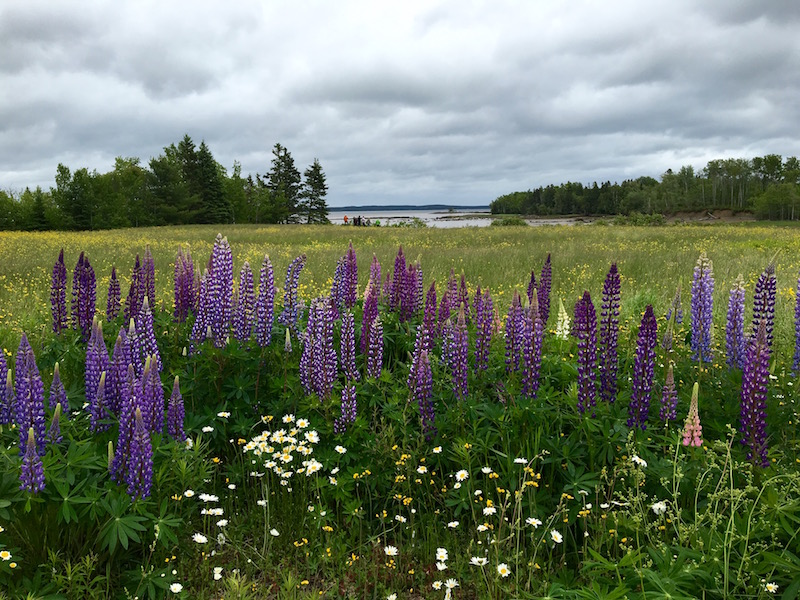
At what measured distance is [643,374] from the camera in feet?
12.3

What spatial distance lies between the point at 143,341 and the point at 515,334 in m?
3.00

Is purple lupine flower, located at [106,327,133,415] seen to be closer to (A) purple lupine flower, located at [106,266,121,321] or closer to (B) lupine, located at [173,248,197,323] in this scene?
(B) lupine, located at [173,248,197,323]

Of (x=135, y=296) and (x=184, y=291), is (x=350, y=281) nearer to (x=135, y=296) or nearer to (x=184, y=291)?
(x=184, y=291)

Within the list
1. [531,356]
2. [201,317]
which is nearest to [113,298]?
[201,317]

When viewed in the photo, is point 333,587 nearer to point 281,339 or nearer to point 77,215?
point 281,339

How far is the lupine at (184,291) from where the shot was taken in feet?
17.8

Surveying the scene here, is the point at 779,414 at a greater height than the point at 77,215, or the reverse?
the point at 77,215

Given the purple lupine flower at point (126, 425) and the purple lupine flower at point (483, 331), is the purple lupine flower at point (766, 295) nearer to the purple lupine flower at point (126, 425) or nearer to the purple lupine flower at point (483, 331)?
the purple lupine flower at point (483, 331)

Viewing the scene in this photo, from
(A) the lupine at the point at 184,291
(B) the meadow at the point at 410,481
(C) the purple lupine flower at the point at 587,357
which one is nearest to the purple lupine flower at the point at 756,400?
(B) the meadow at the point at 410,481

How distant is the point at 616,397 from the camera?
411cm

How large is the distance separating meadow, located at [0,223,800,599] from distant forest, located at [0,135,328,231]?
60463 millimetres

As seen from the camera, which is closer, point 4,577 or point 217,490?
point 4,577

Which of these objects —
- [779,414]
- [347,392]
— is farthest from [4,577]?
[779,414]

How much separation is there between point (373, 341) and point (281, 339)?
3.54ft
